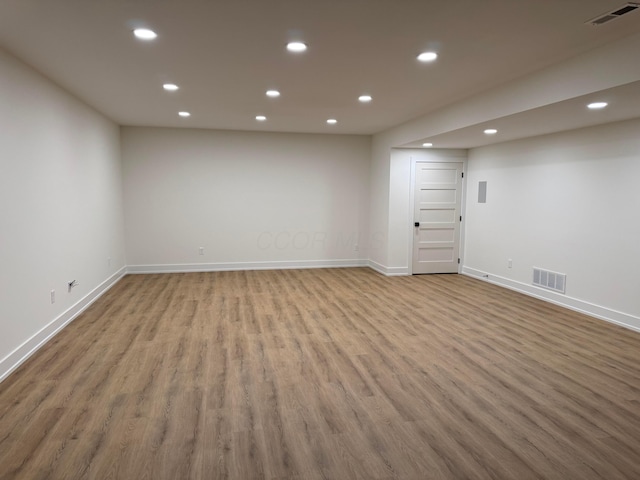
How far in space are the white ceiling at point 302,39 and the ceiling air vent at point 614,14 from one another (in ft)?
0.19

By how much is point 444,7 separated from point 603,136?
139 inches

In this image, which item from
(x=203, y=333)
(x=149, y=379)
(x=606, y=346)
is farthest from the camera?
(x=203, y=333)

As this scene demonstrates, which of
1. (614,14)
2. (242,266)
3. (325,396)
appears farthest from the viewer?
(242,266)

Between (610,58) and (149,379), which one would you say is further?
(149,379)

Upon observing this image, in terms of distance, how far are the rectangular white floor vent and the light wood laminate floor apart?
1.30ft

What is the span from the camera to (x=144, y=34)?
2914 mm

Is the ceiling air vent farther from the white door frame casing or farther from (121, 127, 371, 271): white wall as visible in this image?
(121, 127, 371, 271): white wall

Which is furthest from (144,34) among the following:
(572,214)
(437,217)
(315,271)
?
(437,217)

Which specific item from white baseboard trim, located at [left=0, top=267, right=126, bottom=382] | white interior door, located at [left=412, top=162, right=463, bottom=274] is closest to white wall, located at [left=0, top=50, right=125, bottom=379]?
white baseboard trim, located at [left=0, top=267, right=126, bottom=382]

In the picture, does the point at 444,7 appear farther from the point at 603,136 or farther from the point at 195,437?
the point at 603,136

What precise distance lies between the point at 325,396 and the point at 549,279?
4120mm

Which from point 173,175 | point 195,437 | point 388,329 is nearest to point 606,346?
point 388,329

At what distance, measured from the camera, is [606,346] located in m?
4.04

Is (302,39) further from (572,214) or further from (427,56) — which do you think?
(572,214)
